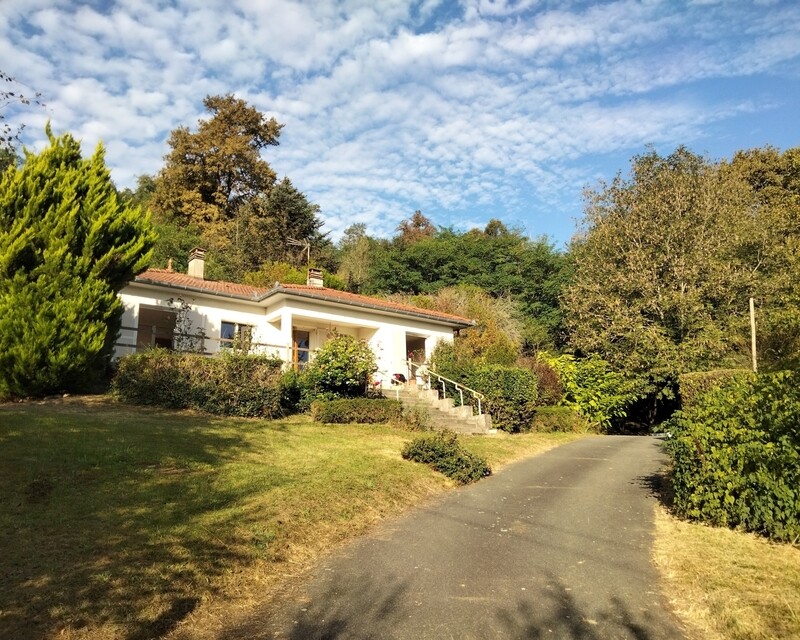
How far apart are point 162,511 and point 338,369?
9950 millimetres

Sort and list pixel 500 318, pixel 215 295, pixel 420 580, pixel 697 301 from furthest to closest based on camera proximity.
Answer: pixel 500 318
pixel 697 301
pixel 215 295
pixel 420 580

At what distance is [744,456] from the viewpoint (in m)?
6.43

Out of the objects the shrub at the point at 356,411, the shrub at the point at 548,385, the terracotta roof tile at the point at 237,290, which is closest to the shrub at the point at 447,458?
the shrub at the point at 356,411

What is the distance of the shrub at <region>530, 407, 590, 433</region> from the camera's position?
773 inches

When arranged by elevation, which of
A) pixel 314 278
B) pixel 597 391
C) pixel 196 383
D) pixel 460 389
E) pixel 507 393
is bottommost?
pixel 597 391

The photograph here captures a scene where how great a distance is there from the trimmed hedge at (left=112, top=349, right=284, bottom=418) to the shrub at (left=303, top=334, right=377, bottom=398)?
1.89m

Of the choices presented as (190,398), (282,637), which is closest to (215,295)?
(190,398)

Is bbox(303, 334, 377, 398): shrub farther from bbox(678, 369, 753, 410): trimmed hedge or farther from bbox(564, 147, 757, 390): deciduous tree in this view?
bbox(564, 147, 757, 390): deciduous tree

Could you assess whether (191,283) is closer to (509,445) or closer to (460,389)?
(460,389)

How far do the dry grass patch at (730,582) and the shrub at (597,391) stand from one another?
1671cm

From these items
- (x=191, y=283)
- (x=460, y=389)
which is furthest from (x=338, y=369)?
(x=191, y=283)

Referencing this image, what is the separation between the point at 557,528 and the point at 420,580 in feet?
8.72

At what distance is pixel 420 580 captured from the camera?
17.4ft

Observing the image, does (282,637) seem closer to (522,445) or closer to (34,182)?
(522,445)
